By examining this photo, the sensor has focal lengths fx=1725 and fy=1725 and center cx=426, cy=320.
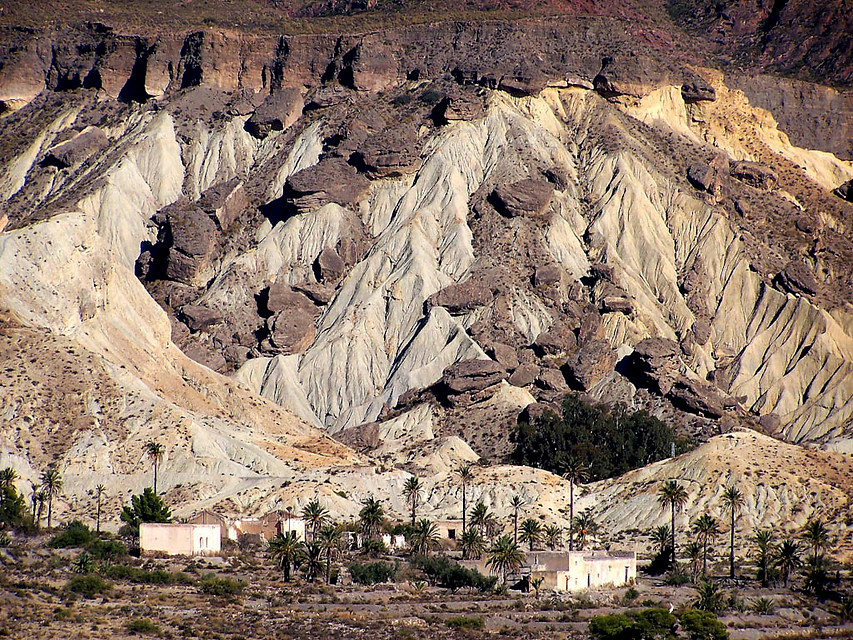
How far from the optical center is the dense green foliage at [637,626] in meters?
77.4

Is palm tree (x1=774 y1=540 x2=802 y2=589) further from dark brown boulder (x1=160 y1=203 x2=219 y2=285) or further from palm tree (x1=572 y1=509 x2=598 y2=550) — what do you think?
dark brown boulder (x1=160 y1=203 x2=219 y2=285)

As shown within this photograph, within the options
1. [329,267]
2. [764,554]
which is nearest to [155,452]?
[764,554]

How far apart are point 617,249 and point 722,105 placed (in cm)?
3069

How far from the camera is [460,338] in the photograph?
497ft

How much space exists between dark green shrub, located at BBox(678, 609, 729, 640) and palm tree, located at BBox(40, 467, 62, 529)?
4374cm

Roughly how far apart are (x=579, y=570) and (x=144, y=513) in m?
27.5

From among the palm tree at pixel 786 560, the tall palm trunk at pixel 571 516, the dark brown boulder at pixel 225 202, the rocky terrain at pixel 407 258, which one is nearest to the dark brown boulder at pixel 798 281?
the rocky terrain at pixel 407 258

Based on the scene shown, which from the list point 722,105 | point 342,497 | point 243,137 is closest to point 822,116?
point 722,105

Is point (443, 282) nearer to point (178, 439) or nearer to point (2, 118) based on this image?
point (178, 439)

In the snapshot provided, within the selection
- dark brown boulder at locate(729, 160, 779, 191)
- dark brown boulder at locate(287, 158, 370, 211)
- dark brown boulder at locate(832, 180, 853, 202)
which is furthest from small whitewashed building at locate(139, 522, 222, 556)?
dark brown boulder at locate(832, 180, 853, 202)

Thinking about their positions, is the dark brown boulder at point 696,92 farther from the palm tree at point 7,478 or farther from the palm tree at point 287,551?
the palm tree at point 287,551

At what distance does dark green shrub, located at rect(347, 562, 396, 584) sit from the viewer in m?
93.2

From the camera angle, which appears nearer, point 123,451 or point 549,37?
point 123,451

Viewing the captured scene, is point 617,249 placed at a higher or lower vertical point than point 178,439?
higher
